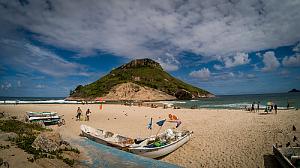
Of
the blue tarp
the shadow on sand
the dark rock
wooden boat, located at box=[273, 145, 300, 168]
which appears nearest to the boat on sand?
the blue tarp

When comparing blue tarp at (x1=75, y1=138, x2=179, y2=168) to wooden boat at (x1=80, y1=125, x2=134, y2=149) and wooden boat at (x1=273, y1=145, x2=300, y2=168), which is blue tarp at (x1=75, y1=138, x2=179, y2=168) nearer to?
wooden boat at (x1=80, y1=125, x2=134, y2=149)

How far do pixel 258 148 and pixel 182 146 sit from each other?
223 inches

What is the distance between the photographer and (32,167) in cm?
870

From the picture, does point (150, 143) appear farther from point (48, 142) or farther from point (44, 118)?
point (44, 118)

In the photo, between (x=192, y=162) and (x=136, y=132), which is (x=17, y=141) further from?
(x=136, y=132)

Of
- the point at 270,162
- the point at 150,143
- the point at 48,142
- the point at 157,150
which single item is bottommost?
the point at 270,162

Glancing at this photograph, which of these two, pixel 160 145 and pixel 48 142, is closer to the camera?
pixel 48 142

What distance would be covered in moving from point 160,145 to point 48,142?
7.59 meters

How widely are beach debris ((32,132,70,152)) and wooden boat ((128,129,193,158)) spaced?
5.09 m

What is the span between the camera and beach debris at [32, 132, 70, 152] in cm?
1105

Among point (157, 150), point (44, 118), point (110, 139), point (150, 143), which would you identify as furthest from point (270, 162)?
point (44, 118)

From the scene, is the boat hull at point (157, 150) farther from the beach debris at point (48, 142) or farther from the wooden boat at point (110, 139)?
the beach debris at point (48, 142)

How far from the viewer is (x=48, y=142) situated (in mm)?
11297

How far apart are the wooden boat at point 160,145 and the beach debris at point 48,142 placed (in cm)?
509
